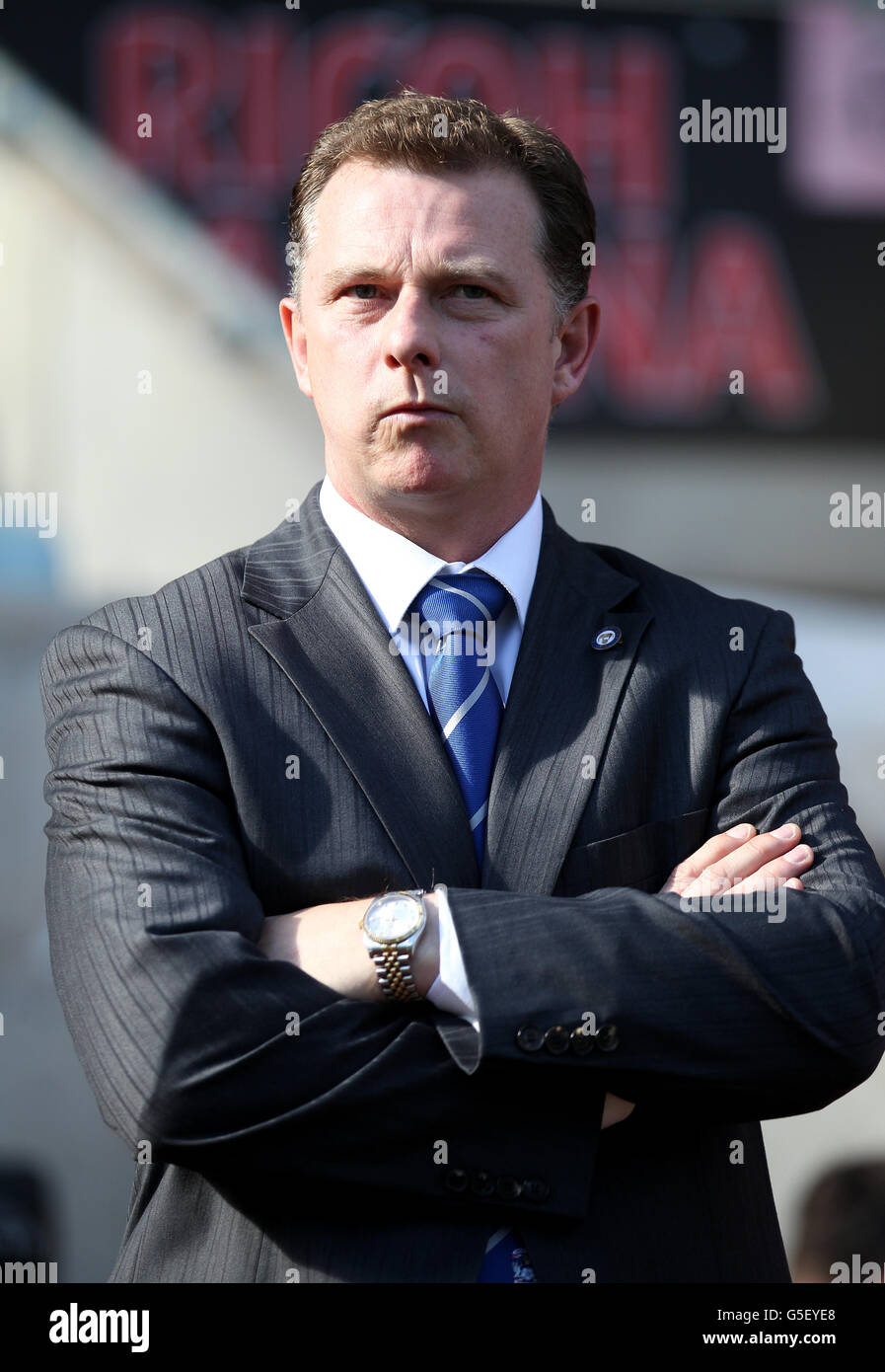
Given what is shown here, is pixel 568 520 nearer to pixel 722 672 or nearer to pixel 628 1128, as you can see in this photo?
pixel 722 672

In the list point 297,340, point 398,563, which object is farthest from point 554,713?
point 297,340

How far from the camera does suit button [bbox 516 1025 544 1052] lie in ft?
7.54

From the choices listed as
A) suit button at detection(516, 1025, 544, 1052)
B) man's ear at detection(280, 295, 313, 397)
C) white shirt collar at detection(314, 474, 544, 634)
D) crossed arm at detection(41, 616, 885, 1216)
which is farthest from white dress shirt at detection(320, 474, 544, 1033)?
suit button at detection(516, 1025, 544, 1052)

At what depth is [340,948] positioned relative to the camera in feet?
7.88

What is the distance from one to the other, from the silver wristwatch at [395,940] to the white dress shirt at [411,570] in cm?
45

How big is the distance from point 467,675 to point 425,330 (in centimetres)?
59

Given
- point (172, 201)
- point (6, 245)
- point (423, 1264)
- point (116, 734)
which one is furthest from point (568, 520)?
point (423, 1264)

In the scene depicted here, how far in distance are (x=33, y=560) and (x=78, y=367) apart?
64 cm

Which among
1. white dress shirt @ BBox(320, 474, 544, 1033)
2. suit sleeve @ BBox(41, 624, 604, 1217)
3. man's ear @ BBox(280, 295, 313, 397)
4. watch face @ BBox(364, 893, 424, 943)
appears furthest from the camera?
man's ear @ BBox(280, 295, 313, 397)

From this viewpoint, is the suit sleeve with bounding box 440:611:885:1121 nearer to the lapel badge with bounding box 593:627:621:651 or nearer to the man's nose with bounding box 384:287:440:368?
the lapel badge with bounding box 593:627:621:651

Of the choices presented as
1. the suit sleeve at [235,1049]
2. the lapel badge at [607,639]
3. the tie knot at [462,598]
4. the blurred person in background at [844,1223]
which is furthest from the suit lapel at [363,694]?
the blurred person in background at [844,1223]

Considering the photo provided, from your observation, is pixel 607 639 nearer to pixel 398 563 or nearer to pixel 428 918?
pixel 398 563

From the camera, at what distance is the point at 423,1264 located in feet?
7.62

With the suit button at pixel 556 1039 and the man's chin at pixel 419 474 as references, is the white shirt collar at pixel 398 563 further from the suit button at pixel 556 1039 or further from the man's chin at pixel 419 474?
the suit button at pixel 556 1039
